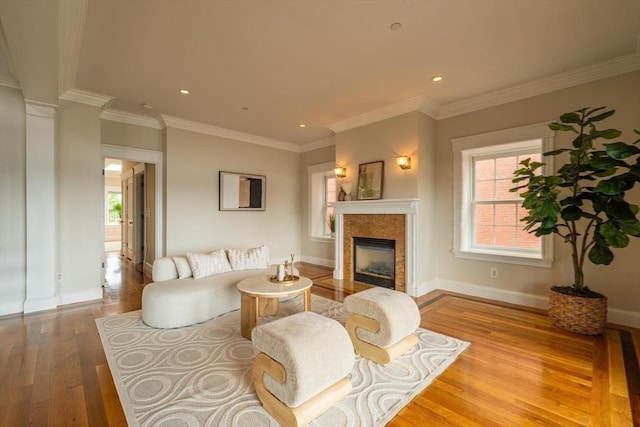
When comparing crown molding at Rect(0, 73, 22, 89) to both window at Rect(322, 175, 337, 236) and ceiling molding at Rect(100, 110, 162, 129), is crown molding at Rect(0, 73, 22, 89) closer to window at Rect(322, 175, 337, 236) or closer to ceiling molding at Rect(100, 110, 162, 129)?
ceiling molding at Rect(100, 110, 162, 129)

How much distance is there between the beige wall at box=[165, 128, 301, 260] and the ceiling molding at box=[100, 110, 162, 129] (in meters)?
0.33

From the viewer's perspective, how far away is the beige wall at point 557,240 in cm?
302

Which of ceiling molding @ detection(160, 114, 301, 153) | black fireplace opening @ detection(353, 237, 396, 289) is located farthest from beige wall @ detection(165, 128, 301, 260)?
black fireplace opening @ detection(353, 237, 396, 289)

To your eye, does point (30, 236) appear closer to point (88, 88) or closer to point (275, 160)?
point (88, 88)

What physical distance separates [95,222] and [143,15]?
295cm

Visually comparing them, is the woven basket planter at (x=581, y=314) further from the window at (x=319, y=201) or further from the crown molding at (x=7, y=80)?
the crown molding at (x=7, y=80)

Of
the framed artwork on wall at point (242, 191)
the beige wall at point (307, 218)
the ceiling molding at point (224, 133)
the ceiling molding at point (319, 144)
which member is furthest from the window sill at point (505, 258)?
the ceiling molding at point (224, 133)

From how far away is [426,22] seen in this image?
240 centimetres

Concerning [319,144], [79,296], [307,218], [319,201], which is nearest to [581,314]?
[319,201]

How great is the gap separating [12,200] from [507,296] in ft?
20.8

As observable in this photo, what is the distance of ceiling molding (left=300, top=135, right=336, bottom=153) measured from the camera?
6098 mm

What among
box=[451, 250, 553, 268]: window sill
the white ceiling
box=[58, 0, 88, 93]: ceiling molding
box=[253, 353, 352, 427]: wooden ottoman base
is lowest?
box=[253, 353, 352, 427]: wooden ottoman base

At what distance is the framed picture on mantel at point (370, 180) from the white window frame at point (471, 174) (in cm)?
110

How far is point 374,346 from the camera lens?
2367 mm
